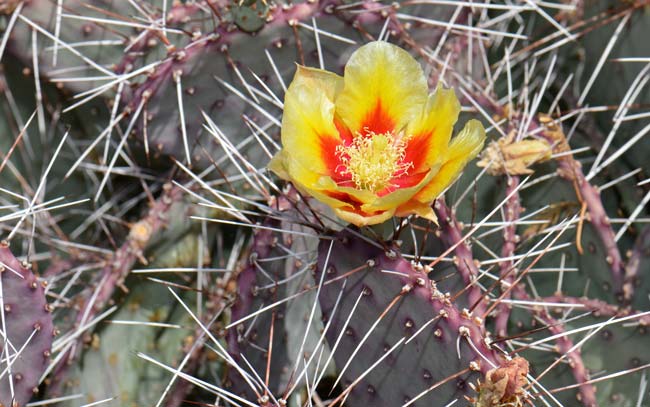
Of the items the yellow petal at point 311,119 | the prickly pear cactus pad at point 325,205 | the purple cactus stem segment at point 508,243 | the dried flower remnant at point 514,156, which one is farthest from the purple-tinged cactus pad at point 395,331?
the dried flower remnant at point 514,156

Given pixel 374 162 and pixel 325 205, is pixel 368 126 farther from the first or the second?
pixel 325 205

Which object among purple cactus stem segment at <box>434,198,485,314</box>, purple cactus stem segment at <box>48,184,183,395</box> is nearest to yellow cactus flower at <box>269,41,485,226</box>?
purple cactus stem segment at <box>434,198,485,314</box>

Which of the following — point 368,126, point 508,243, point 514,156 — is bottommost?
point 508,243

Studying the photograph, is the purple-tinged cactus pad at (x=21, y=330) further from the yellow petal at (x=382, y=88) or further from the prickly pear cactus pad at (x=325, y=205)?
the yellow petal at (x=382, y=88)

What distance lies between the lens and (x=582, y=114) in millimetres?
1643

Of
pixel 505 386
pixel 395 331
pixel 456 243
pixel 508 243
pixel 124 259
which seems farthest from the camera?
pixel 124 259

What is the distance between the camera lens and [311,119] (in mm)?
1185

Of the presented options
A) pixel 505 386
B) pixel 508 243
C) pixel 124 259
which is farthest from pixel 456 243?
pixel 124 259

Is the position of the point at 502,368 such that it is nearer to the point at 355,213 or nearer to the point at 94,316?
the point at 355,213

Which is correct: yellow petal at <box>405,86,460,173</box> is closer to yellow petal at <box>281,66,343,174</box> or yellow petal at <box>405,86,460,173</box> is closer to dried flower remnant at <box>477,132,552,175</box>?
yellow petal at <box>281,66,343,174</box>

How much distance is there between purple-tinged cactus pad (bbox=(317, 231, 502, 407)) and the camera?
1104 millimetres

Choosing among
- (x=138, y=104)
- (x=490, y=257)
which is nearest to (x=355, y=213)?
(x=490, y=257)

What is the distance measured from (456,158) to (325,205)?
1.24ft

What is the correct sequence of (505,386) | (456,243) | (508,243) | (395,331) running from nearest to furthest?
(505,386) < (395,331) < (456,243) < (508,243)
